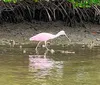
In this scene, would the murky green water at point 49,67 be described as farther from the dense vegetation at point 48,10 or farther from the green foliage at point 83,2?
the dense vegetation at point 48,10

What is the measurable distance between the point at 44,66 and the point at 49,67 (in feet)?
0.39

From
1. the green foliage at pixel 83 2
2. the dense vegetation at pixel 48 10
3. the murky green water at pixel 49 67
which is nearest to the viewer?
the murky green water at pixel 49 67

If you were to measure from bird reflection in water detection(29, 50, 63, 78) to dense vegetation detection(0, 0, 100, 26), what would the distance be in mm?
4808

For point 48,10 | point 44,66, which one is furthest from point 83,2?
point 44,66

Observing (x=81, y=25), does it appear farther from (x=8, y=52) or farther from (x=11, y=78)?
(x=11, y=78)

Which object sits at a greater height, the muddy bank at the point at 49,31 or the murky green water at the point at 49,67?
Result: the muddy bank at the point at 49,31

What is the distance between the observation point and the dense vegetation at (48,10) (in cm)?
1315

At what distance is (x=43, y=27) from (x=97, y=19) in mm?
2217

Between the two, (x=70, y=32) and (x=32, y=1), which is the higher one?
(x=32, y=1)

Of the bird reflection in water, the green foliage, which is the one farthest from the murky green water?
the green foliage

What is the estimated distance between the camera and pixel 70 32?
13266 mm

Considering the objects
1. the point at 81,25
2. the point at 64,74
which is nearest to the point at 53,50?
the point at 64,74

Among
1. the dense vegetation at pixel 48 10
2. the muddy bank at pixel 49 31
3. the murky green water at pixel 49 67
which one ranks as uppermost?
the dense vegetation at pixel 48 10

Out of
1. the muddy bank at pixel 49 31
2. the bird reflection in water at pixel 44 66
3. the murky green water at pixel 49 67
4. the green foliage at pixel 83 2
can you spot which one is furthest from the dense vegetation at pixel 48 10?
the bird reflection in water at pixel 44 66
